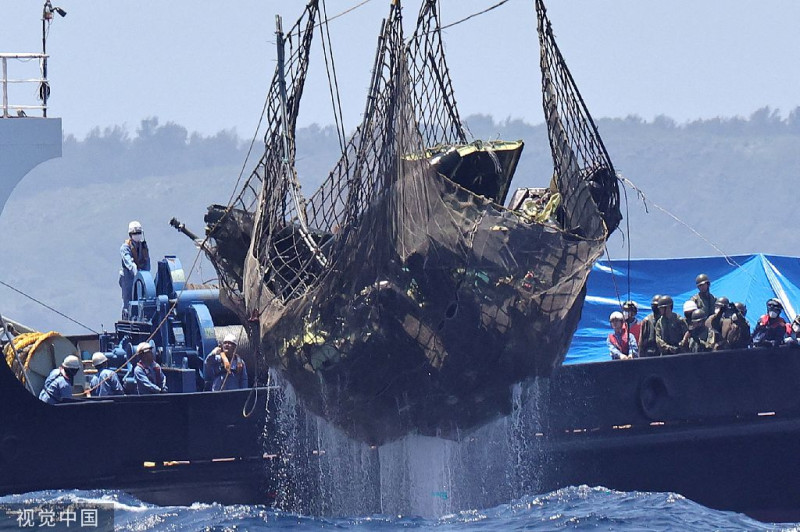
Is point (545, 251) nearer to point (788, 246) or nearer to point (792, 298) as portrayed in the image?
point (792, 298)

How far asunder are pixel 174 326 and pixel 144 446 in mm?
2738

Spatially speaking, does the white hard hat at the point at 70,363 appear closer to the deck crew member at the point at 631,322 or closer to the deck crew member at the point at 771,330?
the deck crew member at the point at 631,322

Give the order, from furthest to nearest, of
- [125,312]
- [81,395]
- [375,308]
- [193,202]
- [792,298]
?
[193,202] < [792,298] < [125,312] < [81,395] < [375,308]

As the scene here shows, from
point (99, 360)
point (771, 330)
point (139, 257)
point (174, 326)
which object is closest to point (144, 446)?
point (99, 360)

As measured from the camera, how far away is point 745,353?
15.7m

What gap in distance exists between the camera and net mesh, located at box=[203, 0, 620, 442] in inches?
485

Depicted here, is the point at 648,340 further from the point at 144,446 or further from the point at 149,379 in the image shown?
the point at 144,446

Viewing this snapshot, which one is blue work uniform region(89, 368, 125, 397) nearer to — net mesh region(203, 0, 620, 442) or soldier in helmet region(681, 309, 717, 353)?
net mesh region(203, 0, 620, 442)

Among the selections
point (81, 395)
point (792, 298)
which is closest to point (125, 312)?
point (81, 395)

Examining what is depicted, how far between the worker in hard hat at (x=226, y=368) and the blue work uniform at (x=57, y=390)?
1.44m

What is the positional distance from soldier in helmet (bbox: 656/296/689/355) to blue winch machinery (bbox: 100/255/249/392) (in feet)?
14.0

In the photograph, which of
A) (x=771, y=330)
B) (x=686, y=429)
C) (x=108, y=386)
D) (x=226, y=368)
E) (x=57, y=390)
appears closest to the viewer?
(x=57, y=390)

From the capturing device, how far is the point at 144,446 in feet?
45.8

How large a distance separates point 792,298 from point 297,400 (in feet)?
29.2
